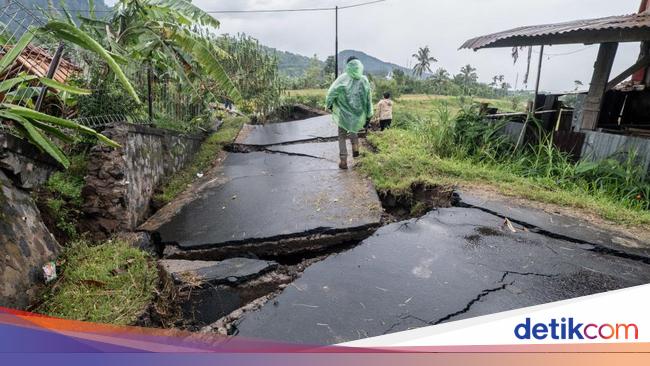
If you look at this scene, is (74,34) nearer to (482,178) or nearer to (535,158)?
(482,178)

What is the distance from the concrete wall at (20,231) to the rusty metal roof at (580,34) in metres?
7.15

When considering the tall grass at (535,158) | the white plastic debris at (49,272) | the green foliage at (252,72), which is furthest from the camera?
the green foliage at (252,72)

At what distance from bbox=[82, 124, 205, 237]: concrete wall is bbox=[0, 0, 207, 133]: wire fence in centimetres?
31

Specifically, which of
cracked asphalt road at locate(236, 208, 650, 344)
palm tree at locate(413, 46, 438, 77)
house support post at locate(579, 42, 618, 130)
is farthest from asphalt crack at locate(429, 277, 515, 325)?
palm tree at locate(413, 46, 438, 77)

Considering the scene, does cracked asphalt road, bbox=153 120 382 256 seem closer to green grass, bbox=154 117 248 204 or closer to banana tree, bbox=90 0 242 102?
green grass, bbox=154 117 248 204

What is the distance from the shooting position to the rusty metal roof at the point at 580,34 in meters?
5.64

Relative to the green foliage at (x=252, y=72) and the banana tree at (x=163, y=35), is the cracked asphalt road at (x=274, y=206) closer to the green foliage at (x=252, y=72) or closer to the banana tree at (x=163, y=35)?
the banana tree at (x=163, y=35)

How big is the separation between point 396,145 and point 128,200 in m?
4.78

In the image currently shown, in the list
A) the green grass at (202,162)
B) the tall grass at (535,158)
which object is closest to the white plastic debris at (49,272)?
the green grass at (202,162)

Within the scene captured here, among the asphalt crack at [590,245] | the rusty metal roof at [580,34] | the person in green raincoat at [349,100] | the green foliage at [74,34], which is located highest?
the rusty metal roof at [580,34]

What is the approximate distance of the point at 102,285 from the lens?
Result: 9.91 ft

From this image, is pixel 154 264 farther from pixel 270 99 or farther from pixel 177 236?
pixel 270 99

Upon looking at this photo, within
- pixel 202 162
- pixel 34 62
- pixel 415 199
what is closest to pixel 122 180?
pixel 34 62

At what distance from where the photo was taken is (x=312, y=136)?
891cm
